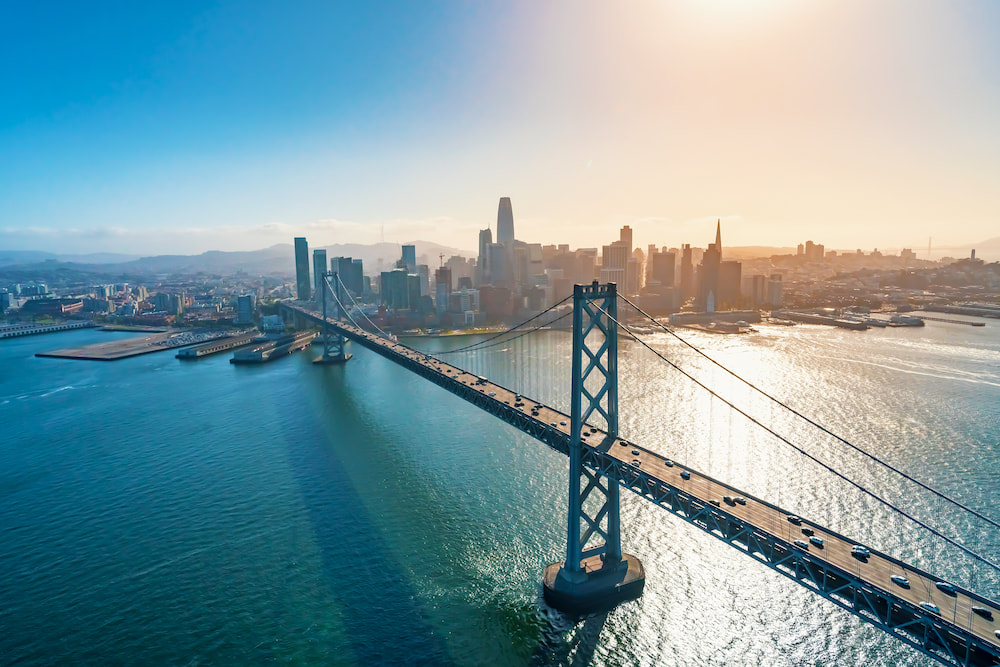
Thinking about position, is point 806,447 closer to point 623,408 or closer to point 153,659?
point 623,408

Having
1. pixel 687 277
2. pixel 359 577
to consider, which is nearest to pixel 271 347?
pixel 359 577

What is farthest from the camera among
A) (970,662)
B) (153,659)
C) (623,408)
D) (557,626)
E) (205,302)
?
(205,302)

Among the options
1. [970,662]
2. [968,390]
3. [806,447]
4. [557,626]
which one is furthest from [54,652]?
[968,390]

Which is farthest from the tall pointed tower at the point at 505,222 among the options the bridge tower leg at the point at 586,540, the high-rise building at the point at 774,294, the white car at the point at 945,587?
the white car at the point at 945,587

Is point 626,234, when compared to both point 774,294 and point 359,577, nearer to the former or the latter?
point 774,294

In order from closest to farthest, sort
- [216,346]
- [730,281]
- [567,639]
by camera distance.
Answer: [567,639]
[216,346]
[730,281]

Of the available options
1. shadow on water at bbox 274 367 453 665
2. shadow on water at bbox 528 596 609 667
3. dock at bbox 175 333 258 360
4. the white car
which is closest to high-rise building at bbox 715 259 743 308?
dock at bbox 175 333 258 360

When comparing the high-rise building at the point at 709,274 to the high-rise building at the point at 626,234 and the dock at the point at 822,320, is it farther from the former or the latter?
the high-rise building at the point at 626,234
